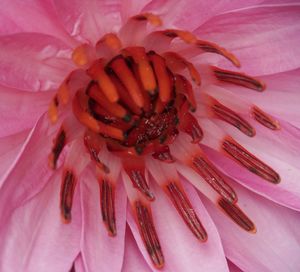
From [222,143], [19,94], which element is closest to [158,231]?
[222,143]

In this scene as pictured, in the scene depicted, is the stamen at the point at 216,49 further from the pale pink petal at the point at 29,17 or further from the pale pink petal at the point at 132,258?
the pale pink petal at the point at 132,258

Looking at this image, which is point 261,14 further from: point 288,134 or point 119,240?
point 119,240

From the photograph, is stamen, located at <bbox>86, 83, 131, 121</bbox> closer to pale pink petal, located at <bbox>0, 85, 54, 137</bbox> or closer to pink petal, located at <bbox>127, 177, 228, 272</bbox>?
pale pink petal, located at <bbox>0, 85, 54, 137</bbox>

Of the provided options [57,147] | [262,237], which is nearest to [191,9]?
[57,147]

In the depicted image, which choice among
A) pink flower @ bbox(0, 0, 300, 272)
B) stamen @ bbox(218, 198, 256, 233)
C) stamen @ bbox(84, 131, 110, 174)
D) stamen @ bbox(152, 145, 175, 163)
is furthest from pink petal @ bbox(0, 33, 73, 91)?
stamen @ bbox(218, 198, 256, 233)

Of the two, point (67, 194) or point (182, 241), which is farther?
point (182, 241)

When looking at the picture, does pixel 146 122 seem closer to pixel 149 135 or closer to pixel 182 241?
pixel 149 135
